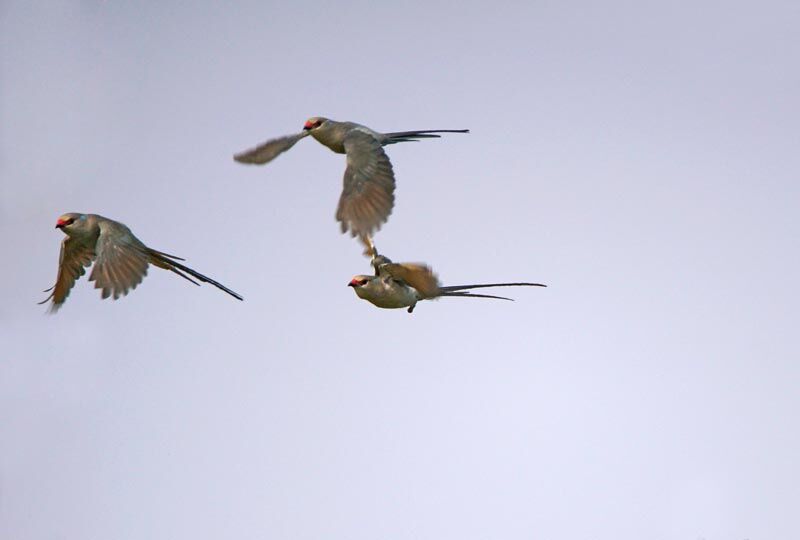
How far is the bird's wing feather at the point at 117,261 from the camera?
15.1 meters

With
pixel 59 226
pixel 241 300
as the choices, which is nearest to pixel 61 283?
pixel 59 226

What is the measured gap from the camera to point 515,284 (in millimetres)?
15289

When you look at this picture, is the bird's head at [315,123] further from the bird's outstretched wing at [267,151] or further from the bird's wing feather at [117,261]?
the bird's wing feather at [117,261]

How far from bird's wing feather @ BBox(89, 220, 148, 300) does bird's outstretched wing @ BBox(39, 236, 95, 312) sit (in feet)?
3.85

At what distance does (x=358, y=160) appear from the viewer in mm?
15703

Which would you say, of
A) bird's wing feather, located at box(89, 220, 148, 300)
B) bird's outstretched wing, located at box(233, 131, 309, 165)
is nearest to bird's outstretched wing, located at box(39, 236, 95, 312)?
bird's wing feather, located at box(89, 220, 148, 300)

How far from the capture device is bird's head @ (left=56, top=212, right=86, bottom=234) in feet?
53.7

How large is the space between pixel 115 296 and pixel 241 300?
1339 mm

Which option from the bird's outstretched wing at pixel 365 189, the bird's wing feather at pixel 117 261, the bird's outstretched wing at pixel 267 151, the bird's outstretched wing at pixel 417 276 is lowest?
Result: the bird's wing feather at pixel 117 261

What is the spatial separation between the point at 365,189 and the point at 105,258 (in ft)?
9.69

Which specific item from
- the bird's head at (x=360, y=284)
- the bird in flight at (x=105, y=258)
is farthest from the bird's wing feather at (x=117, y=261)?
the bird's head at (x=360, y=284)

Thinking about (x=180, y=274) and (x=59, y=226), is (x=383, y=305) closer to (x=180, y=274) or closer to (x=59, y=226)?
(x=180, y=274)

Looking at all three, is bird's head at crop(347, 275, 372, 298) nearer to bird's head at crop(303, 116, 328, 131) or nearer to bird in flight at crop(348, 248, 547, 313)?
bird in flight at crop(348, 248, 547, 313)

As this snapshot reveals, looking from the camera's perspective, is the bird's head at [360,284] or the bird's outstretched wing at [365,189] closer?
the bird's outstretched wing at [365,189]
